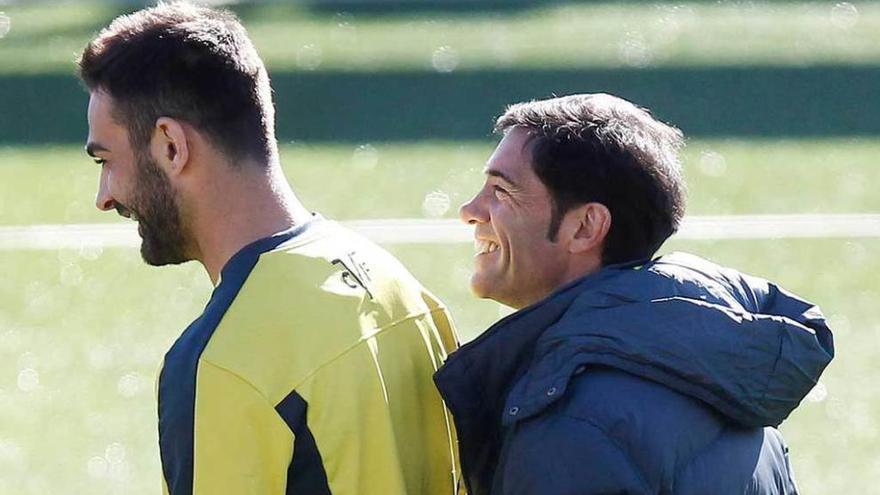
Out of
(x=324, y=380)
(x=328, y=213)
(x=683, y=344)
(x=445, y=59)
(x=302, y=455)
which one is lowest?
(x=328, y=213)

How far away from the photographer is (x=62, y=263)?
8.85m

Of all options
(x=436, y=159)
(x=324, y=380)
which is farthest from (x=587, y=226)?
(x=436, y=159)

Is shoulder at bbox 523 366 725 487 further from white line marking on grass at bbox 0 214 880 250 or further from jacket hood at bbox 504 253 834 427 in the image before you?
white line marking on grass at bbox 0 214 880 250

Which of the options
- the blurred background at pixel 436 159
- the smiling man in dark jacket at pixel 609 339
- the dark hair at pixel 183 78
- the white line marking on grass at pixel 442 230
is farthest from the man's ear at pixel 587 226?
the white line marking on grass at pixel 442 230

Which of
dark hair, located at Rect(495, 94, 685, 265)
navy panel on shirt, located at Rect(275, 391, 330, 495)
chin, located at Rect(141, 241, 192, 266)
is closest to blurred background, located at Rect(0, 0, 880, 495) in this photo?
chin, located at Rect(141, 241, 192, 266)

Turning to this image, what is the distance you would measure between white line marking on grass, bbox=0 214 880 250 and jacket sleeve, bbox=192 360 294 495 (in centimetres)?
644

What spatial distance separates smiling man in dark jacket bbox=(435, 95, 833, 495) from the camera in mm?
2443

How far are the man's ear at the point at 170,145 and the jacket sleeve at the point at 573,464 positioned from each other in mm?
762

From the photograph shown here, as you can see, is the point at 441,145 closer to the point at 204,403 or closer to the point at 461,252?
the point at 461,252

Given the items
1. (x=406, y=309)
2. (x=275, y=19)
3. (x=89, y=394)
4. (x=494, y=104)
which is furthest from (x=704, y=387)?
(x=275, y=19)

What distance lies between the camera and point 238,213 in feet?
9.05

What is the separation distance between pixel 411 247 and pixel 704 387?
6425 millimetres

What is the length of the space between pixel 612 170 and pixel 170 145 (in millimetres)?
726

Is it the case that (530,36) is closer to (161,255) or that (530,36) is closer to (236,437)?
(161,255)
